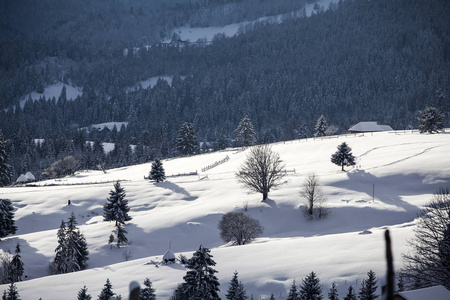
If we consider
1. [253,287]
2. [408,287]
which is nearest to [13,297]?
[253,287]

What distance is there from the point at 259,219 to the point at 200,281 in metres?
23.5

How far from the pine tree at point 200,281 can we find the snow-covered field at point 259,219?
2791mm

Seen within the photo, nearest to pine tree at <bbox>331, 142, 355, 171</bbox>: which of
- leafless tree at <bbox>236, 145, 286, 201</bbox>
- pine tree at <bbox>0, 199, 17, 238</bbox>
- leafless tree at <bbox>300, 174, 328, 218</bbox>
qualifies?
leafless tree at <bbox>300, 174, 328, 218</bbox>

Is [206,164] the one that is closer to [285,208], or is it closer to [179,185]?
[179,185]

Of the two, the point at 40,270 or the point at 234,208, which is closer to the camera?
the point at 40,270

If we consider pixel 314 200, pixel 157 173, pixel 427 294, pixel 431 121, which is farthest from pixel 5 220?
pixel 431 121

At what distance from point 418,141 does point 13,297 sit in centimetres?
7159

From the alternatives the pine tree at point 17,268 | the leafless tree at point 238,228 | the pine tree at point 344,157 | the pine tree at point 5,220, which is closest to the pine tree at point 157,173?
the pine tree at point 5,220

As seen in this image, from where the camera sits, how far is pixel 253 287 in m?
26.2

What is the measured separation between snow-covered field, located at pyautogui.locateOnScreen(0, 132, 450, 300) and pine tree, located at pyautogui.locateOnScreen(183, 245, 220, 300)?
279cm

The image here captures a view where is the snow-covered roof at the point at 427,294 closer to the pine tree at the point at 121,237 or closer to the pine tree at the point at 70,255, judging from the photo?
the pine tree at the point at 70,255

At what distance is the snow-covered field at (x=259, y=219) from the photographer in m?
28.2

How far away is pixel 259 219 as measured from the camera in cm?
4553

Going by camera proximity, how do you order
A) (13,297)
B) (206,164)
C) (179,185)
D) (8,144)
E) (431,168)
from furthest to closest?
(8,144) < (206,164) < (179,185) < (431,168) < (13,297)
